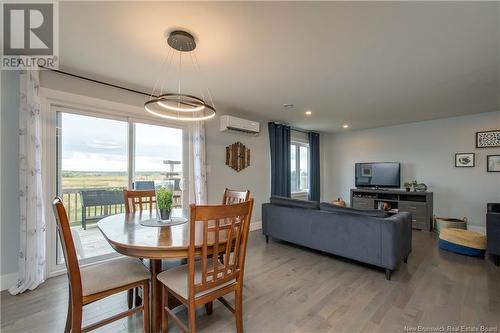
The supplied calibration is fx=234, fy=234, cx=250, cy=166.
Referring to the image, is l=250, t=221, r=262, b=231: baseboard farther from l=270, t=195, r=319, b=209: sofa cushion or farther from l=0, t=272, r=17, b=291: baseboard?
l=0, t=272, r=17, b=291: baseboard

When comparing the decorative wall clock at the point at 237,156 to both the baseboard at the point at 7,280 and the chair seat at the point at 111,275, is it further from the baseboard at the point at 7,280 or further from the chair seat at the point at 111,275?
the baseboard at the point at 7,280

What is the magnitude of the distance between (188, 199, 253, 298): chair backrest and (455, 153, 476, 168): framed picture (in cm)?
535

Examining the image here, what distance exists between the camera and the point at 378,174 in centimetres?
→ 580

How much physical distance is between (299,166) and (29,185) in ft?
17.8

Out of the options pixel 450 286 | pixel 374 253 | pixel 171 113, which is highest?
pixel 171 113

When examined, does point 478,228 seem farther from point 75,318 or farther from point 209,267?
point 75,318

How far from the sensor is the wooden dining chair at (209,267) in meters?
1.40

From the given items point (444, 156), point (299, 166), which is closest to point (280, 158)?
point (299, 166)

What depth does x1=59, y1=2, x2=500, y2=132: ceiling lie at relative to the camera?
1.68m

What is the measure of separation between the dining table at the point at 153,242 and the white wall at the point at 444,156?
5460 mm

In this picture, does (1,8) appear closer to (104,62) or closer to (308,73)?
(104,62)

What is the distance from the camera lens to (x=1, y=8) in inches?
66.4

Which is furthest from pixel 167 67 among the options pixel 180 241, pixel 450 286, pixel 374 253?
pixel 450 286

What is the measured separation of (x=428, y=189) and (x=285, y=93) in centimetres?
415
